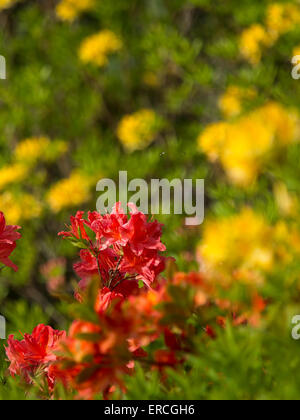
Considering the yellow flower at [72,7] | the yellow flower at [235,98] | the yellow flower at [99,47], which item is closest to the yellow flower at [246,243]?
the yellow flower at [235,98]

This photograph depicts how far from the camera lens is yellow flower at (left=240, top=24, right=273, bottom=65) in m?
1.92

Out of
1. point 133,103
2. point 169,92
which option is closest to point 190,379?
point 169,92

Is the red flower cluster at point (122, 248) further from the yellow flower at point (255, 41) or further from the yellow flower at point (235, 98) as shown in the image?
the yellow flower at point (255, 41)

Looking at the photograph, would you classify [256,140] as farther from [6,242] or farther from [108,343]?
[6,242]

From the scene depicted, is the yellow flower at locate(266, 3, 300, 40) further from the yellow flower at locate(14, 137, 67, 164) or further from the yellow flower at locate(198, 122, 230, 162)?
the yellow flower at locate(14, 137, 67, 164)

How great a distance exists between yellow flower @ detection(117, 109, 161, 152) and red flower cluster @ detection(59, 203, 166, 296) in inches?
64.8

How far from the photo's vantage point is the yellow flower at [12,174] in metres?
2.03

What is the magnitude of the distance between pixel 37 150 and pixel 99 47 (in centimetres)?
55

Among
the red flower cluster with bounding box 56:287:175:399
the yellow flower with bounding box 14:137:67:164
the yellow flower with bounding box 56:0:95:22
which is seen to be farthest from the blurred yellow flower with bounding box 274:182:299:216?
the yellow flower with bounding box 56:0:95:22

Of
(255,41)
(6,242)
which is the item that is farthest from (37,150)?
(6,242)

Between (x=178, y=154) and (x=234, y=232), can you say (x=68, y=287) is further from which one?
(x=234, y=232)

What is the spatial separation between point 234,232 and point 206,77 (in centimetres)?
176

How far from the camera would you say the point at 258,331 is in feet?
1.13

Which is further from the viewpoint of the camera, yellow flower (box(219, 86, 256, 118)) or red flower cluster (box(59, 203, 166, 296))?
yellow flower (box(219, 86, 256, 118))
